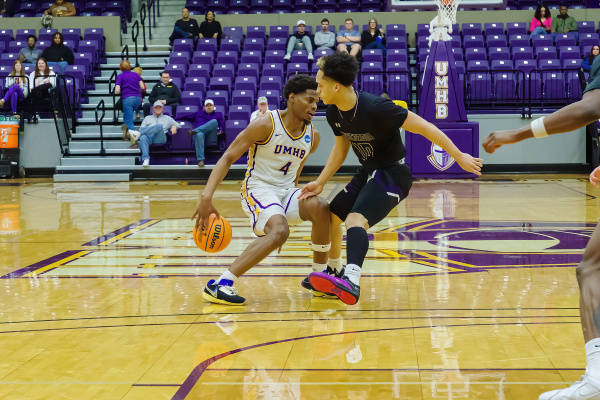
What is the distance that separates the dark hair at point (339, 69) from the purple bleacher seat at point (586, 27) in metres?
14.7

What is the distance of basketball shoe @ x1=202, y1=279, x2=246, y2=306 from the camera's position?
15.6 feet

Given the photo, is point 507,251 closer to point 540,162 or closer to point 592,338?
→ point 592,338

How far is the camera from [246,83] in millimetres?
16328

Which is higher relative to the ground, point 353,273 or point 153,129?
point 153,129

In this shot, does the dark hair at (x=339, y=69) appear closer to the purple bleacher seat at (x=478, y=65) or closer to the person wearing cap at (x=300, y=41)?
the purple bleacher seat at (x=478, y=65)

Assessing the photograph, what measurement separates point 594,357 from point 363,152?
2.39m

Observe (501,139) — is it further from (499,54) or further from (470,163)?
(499,54)

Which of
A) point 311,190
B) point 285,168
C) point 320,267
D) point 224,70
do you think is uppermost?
point 224,70

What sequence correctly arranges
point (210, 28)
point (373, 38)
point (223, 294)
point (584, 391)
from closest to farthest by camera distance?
1. point (584, 391)
2. point (223, 294)
3. point (373, 38)
4. point (210, 28)

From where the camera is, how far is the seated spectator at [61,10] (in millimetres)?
19891

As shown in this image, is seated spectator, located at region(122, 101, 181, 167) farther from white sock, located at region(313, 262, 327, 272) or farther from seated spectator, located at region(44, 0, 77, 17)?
white sock, located at region(313, 262, 327, 272)

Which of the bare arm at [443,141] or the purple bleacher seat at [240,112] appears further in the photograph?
the purple bleacher seat at [240,112]

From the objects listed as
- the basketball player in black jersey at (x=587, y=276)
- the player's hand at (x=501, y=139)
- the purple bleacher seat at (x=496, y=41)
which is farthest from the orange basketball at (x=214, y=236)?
the purple bleacher seat at (x=496, y=41)

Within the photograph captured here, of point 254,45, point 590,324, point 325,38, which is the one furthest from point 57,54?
point 590,324
